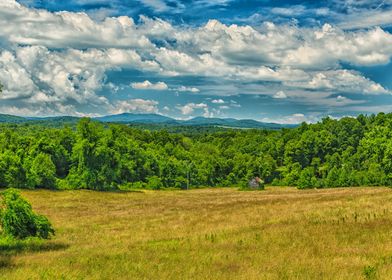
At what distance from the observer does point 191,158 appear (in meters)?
152

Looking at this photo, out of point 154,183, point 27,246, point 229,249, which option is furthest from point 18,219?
point 154,183

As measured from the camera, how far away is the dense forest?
85.9 metres

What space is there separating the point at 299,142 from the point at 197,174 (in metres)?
38.0

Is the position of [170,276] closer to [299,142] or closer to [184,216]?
[184,216]

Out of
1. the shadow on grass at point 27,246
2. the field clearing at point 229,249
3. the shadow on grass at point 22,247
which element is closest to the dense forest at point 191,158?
the field clearing at point 229,249

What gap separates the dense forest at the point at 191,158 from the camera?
85.9m

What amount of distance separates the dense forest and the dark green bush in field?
187ft

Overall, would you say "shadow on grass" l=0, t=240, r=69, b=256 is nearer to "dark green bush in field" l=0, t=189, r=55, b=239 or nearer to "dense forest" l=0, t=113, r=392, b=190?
"dark green bush in field" l=0, t=189, r=55, b=239

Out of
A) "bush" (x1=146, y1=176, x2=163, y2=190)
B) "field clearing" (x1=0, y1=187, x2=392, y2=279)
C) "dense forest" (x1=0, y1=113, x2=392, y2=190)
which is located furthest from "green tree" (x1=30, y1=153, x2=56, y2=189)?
"field clearing" (x1=0, y1=187, x2=392, y2=279)

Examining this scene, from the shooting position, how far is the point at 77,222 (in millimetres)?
34844

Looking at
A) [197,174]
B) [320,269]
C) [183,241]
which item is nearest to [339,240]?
[320,269]

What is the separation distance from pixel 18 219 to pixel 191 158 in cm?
12872

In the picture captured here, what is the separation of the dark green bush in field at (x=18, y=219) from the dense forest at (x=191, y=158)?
187 ft

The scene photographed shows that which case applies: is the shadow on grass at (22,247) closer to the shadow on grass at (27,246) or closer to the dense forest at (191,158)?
the shadow on grass at (27,246)
